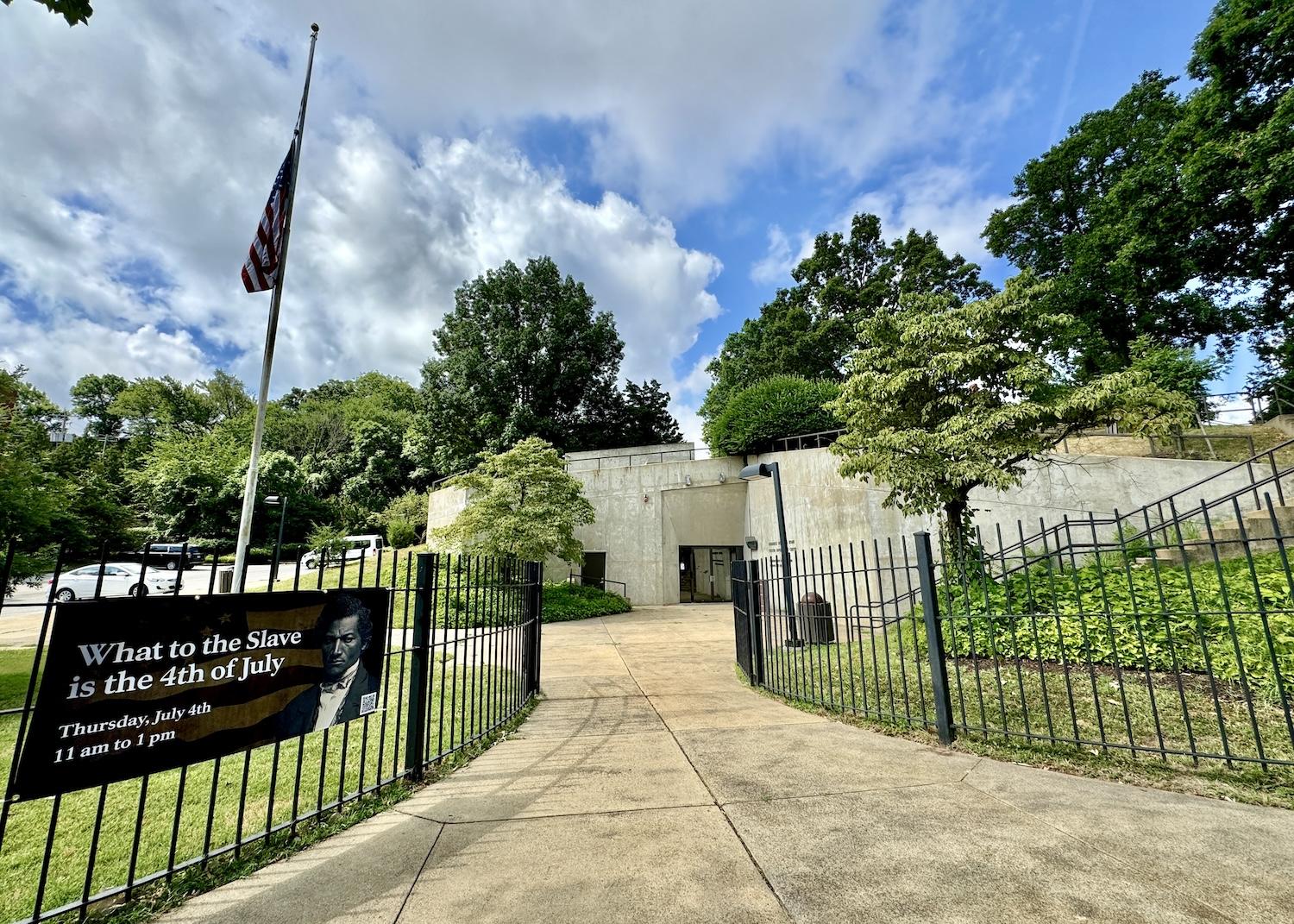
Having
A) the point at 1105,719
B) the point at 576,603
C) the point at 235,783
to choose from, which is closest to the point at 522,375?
the point at 576,603

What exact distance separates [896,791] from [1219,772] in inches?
88.9

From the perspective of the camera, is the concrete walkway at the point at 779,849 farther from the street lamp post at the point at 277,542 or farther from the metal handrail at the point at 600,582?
the metal handrail at the point at 600,582

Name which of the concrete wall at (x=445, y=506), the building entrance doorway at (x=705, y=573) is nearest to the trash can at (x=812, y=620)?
the building entrance doorway at (x=705, y=573)

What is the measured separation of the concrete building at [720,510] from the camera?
1213cm

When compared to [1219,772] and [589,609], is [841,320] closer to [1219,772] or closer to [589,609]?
[589,609]

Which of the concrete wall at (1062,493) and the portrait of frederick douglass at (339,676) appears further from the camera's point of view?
the concrete wall at (1062,493)

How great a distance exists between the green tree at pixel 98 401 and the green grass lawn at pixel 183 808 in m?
59.3

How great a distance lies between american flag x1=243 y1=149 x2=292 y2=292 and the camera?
355 inches

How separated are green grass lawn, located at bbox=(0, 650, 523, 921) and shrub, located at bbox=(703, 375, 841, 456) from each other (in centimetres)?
1483

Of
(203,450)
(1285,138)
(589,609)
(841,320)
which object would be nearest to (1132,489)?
(1285,138)

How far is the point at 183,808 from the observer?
11.3 ft

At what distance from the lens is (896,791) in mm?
3209

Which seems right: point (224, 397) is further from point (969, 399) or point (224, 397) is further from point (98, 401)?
point (969, 399)

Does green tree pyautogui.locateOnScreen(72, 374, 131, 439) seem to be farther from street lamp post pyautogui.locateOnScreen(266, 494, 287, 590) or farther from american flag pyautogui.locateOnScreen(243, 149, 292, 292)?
american flag pyautogui.locateOnScreen(243, 149, 292, 292)
